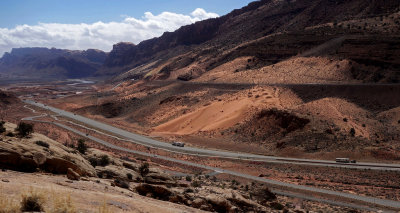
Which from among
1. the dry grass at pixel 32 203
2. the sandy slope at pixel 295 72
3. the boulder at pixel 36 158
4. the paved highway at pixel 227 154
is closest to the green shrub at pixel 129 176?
the boulder at pixel 36 158

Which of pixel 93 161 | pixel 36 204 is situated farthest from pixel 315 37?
pixel 36 204

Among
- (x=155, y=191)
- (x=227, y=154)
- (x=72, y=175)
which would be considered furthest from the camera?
(x=227, y=154)

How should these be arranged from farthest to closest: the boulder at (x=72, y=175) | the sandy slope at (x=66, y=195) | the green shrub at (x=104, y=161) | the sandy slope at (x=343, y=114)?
the sandy slope at (x=343, y=114) → the green shrub at (x=104, y=161) → the boulder at (x=72, y=175) → the sandy slope at (x=66, y=195)

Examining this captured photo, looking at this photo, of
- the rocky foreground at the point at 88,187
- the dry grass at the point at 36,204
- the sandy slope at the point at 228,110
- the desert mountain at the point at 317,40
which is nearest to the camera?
the dry grass at the point at 36,204

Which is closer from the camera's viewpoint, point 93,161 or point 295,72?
point 93,161

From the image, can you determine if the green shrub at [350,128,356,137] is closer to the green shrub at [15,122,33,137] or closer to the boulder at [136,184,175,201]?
the boulder at [136,184,175,201]

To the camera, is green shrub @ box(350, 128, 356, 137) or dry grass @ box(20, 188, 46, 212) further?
green shrub @ box(350, 128, 356, 137)

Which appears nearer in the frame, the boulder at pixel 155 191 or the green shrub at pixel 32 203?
the green shrub at pixel 32 203

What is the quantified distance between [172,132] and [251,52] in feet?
133

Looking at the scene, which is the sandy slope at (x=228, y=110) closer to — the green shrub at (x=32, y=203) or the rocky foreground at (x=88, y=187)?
the rocky foreground at (x=88, y=187)

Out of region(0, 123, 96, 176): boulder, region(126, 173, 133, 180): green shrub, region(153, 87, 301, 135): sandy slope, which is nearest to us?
region(0, 123, 96, 176): boulder

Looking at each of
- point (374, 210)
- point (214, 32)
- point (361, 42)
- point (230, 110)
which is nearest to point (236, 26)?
point (214, 32)

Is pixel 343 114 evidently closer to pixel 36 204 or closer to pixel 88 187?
pixel 88 187

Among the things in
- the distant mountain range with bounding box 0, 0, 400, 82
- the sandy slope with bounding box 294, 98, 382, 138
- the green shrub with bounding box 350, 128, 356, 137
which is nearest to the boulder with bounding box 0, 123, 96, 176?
the green shrub with bounding box 350, 128, 356, 137
